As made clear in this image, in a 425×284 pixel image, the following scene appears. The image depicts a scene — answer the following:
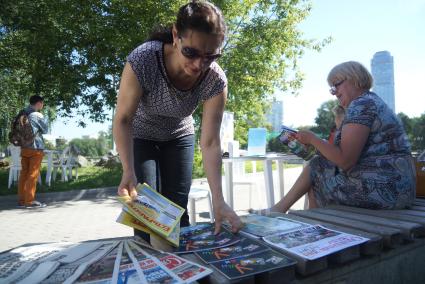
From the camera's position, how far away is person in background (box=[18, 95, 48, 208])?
6.75 metres

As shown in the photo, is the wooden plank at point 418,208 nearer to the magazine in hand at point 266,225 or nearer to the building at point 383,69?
the magazine in hand at point 266,225

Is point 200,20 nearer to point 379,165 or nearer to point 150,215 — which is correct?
point 150,215

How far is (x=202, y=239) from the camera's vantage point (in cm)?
179

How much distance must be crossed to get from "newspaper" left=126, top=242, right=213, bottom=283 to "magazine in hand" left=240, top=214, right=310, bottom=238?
1.62 feet

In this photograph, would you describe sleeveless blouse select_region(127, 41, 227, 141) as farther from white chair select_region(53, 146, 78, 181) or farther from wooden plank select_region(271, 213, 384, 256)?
white chair select_region(53, 146, 78, 181)

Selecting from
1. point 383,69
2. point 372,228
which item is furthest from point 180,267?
point 383,69

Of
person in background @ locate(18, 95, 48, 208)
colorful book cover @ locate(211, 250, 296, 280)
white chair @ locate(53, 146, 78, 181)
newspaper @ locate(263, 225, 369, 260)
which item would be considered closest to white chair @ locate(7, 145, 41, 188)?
white chair @ locate(53, 146, 78, 181)

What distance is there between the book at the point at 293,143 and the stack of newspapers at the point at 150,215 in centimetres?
142

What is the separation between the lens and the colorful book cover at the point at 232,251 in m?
1.52

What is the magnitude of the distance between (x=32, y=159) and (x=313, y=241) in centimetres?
637

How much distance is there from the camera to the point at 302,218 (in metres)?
2.19

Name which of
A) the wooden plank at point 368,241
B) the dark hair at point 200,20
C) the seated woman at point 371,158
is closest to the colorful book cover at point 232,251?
the wooden plank at point 368,241

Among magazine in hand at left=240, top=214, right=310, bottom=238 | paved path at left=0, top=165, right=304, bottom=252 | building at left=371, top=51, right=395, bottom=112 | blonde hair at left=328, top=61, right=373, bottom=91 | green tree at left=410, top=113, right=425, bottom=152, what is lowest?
paved path at left=0, top=165, right=304, bottom=252

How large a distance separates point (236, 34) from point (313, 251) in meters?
9.94
